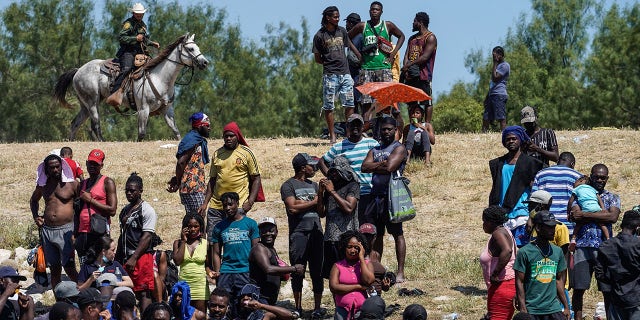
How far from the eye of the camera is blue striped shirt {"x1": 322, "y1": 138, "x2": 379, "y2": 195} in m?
14.3

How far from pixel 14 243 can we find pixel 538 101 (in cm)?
3368

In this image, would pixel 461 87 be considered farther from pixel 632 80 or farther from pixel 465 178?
pixel 465 178

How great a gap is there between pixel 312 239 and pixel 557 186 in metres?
2.54

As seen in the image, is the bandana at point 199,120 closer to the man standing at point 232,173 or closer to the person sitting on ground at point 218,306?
the man standing at point 232,173

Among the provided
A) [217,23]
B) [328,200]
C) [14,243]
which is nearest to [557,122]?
[217,23]

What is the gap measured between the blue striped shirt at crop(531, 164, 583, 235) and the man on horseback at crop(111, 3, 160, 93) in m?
12.3

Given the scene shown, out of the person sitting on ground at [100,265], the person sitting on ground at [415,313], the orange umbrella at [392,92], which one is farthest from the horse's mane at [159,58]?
the person sitting on ground at [415,313]

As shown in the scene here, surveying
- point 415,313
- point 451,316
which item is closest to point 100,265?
point 451,316

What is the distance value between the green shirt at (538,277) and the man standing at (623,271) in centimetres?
53

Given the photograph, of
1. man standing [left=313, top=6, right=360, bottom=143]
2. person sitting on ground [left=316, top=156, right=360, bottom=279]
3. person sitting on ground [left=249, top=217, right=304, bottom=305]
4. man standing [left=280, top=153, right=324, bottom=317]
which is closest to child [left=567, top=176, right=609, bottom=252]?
person sitting on ground [left=316, top=156, right=360, bottom=279]

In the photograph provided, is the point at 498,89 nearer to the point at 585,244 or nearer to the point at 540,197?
the point at 585,244

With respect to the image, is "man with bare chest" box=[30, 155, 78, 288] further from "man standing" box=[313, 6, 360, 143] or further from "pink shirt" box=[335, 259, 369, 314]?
"man standing" box=[313, 6, 360, 143]

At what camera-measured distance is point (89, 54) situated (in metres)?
54.1

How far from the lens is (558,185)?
13.8 meters
